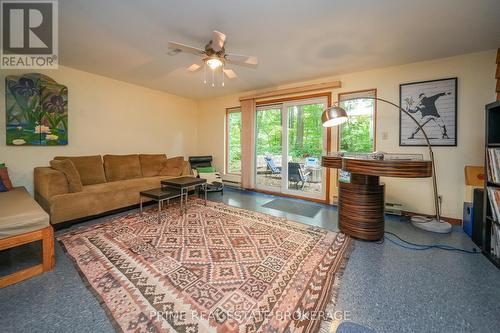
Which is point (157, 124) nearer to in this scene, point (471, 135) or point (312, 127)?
point (312, 127)

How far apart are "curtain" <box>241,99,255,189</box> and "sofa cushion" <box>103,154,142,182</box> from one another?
7.46 feet

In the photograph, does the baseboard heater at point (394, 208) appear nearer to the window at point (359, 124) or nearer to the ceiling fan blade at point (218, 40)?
the window at point (359, 124)

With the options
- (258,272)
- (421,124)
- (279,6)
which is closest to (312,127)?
(421,124)

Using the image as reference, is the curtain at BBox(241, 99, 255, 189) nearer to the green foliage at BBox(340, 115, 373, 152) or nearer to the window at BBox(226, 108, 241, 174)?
the window at BBox(226, 108, 241, 174)

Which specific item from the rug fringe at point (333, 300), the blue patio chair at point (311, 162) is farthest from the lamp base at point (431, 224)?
the blue patio chair at point (311, 162)

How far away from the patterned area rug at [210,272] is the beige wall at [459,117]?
1.71m

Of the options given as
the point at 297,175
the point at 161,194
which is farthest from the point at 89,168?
the point at 297,175

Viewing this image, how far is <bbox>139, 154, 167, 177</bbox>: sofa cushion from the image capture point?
4.20m

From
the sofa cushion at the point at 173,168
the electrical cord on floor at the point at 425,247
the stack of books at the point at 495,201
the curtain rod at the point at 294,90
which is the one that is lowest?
the electrical cord on floor at the point at 425,247

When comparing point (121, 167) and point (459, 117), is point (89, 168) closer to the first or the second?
point (121, 167)

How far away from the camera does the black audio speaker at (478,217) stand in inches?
84.1

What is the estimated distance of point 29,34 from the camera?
2.38 meters

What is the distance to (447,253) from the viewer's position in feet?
6.54

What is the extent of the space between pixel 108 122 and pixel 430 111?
5.59 m
